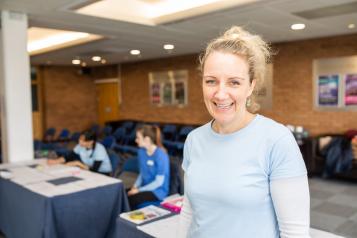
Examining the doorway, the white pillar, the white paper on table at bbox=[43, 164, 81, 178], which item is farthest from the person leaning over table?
the doorway

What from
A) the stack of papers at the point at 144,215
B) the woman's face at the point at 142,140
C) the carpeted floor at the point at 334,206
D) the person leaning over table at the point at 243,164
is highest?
the person leaning over table at the point at 243,164

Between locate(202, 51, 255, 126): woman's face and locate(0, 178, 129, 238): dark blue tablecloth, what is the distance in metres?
→ 2.09

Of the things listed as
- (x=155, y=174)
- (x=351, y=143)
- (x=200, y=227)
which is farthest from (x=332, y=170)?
(x=200, y=227)

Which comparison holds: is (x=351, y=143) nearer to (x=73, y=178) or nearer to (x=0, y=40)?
(x=73, y=178)

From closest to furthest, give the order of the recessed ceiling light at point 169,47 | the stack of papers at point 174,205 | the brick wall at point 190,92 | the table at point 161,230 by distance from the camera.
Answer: the table at point 161,230, the stack of papers at point 174,205, the brick wall at point 190,92, the recessed ceiling light at point 169,47

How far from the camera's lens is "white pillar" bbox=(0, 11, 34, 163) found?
4195 mm

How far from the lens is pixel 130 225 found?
2.15 metres

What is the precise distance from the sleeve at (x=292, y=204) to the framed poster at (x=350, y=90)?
587 cm

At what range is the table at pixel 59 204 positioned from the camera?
2.82 metres

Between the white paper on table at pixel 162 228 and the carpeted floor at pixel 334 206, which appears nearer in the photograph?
the white paper on table at pixel 162 228

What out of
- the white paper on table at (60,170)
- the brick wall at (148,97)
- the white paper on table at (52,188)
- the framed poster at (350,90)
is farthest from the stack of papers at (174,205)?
the brick wall at (148,97)

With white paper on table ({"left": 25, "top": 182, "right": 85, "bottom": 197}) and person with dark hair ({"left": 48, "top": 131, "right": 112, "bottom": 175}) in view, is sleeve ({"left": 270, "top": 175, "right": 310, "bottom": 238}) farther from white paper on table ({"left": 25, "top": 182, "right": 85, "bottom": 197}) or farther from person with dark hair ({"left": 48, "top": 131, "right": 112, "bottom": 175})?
person with dark hair ({"left": 48, "top": 131, "right": 112, "bottom": 175})

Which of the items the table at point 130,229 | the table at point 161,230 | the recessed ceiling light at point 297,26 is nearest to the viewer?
the table at point 161,230

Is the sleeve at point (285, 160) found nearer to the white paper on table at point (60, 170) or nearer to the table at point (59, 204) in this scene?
the table at point (59, 204)
